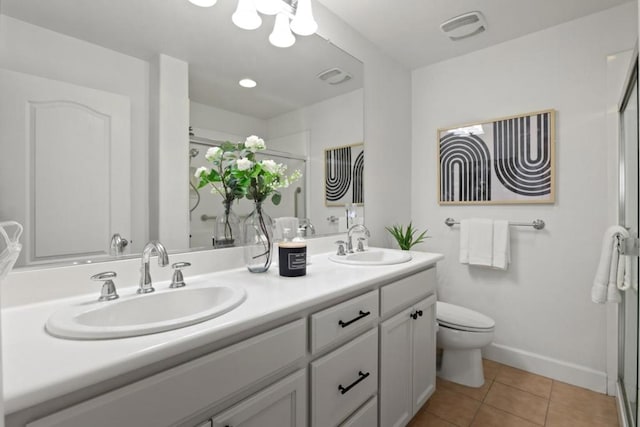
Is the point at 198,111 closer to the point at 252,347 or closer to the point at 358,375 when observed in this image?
the point at 252,347

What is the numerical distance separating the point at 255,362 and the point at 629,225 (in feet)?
5.98

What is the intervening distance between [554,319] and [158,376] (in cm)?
228

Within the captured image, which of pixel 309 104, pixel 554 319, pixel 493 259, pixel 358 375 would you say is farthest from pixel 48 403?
pixel 554 319

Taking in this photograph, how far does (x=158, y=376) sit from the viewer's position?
626 mm

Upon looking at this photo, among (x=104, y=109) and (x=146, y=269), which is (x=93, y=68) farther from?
(x=146, y=269)

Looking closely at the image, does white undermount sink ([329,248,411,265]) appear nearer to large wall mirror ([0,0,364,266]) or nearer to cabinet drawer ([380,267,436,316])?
cabinet drawer ([380,267,436,316])

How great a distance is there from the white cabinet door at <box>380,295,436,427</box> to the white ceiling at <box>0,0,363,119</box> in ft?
3.84

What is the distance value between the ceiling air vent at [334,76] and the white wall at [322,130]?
91 millimetres

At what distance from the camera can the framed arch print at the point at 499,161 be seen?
198cm

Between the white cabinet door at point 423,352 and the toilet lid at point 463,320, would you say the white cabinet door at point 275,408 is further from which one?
the toilet lid at point 463,320

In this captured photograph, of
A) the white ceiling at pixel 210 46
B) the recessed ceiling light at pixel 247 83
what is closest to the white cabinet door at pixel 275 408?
the white ceiling at pixel 210 46

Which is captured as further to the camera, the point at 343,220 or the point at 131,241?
the point at 343,220

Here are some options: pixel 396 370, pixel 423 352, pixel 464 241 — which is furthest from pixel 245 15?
pixel 464 241

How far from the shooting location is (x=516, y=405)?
172 centimetres
